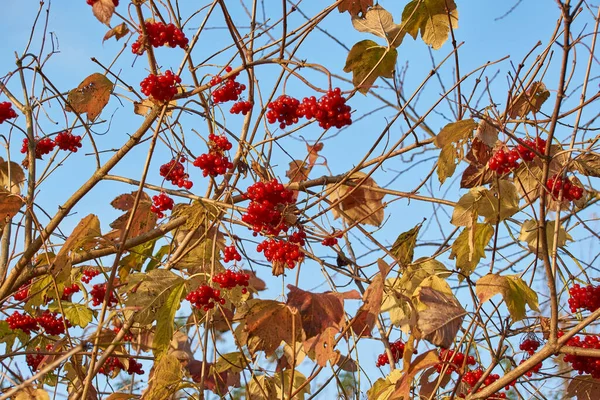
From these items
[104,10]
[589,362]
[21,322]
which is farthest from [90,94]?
[589,362]

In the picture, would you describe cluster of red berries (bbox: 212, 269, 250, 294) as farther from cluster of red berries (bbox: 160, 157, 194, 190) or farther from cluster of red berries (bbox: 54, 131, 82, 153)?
cluster of red berries (bbox: 54, 131, 82, 153)

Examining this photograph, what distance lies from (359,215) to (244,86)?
0.58m

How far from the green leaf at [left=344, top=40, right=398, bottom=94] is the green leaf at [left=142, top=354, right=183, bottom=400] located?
1.00 meters

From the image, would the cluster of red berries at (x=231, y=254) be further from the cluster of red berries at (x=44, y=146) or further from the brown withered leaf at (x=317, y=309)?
the cluster of red berries at (x=44, y=146)

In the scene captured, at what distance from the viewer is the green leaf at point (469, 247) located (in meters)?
2.02

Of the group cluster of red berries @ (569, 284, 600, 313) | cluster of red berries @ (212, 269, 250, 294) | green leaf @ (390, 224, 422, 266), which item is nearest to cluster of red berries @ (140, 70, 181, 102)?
cluster of red berries @ (212, 269, 250, 294)

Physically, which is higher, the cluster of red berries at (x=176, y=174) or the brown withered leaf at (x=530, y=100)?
the brown withered leaf at (x=530, y=100)

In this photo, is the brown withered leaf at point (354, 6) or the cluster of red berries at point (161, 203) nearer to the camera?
the cluster of red berries at point (161, 203)

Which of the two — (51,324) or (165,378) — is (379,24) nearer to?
(165,378)

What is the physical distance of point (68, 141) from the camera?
8.41 ft

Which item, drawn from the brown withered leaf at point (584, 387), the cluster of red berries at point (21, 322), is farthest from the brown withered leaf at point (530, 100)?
the cluster of red berries at point (21, 322)

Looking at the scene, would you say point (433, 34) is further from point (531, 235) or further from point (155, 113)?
point (155, 113)

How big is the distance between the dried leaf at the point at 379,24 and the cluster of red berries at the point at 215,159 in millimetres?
562

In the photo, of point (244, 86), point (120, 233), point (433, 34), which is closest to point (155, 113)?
point (244, 86)
